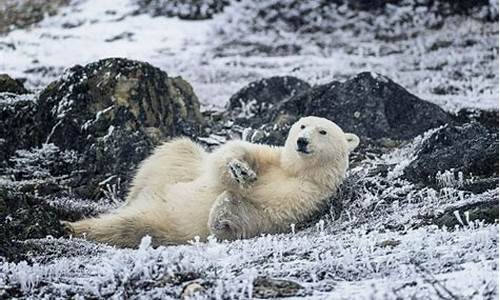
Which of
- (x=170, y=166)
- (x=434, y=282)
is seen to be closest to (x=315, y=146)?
(x=170, y=166)

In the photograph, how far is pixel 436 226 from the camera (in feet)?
21.8

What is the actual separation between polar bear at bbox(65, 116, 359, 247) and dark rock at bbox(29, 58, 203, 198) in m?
1.55

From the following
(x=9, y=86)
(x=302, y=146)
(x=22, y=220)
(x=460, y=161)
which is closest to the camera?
(x=22, y=220)

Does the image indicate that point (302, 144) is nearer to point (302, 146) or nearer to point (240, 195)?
point (302, 146)

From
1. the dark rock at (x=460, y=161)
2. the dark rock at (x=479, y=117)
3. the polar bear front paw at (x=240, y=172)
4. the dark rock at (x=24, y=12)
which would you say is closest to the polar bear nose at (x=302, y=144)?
the polar bear front paw at (x=240, y=172)

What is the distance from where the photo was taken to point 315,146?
8523mm

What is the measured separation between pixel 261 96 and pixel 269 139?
3.49m

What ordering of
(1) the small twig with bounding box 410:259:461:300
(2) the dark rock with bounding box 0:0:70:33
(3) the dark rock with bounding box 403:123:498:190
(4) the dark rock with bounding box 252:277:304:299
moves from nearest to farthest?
(1) the small twig with bounding box 410:259:461:300 < (4) the dark rock with bounding box 252:277:304:299 < (3) the dark rock with bounding box 403:123:498:190 < (2) the dark rock with bounding box 0:0:70:33

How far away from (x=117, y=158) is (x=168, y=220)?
2.49 meters

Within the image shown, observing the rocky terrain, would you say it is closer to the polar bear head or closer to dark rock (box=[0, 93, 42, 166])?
dark rock (box=[0, 93, 42, 166])

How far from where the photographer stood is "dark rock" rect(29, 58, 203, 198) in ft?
34.8

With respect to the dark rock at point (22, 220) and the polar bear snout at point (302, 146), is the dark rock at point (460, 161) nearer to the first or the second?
the polar bear snout at point (302, 146)

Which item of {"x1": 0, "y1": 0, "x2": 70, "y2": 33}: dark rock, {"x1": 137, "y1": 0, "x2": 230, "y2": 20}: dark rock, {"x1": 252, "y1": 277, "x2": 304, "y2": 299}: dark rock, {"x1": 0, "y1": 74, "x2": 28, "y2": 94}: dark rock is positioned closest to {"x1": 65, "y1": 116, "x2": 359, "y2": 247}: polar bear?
{"x1": 252, "y1": 277, "x2": 304, "y2": 299}: dark rock

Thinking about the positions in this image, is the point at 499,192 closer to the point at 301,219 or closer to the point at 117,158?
the point at 301,219
